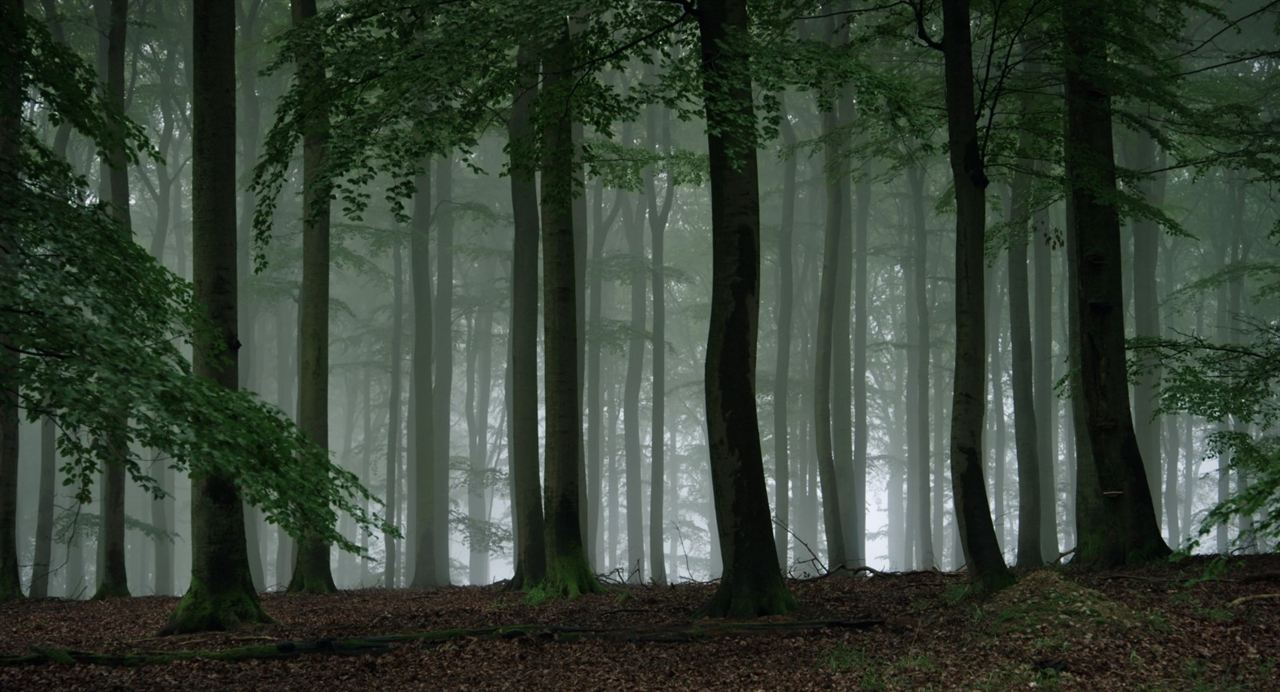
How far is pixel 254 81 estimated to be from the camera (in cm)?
2642

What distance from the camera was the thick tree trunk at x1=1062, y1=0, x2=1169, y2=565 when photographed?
39.1ft

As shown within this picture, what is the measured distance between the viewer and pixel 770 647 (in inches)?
343

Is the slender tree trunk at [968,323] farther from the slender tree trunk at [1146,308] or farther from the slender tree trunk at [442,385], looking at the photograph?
the slender tree trunk at [1146,308]

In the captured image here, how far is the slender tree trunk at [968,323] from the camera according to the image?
1055 centimetres

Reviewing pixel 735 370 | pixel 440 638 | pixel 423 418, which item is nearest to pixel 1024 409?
pixel 735 370

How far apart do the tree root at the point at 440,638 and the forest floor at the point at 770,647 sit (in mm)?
16

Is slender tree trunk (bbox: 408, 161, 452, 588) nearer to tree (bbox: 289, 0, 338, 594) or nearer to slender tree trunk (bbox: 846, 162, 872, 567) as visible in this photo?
tree (bbox: 289, 0, 338, 594)

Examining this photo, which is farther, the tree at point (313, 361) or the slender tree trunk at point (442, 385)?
the slender tree trunk at point (442, 385)

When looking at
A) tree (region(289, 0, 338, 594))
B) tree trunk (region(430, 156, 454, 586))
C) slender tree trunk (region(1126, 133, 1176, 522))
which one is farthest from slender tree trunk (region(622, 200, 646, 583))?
tree (region(289, 0, 338, 594))

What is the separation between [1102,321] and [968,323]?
8.01 feet

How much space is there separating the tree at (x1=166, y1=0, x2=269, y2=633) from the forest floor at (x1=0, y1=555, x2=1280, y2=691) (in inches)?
20.0

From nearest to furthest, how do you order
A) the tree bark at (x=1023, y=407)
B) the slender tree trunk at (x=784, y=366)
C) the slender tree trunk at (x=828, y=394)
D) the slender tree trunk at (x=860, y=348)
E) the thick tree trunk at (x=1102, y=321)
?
1. the thick tree trunk at (x=1102, y=321)
2. the tree bark at (x=1023, y=407)
3. the slender tree trunk at (x=828, y=394)
4. the slender tree trunk at (x=784, y=366)
5. the slender tree trunk at (x=860, y=348)

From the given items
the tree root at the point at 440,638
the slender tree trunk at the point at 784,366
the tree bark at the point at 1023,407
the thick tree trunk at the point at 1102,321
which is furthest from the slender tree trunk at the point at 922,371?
the tree root at the point at 440,638

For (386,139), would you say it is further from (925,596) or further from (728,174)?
(925,596)
